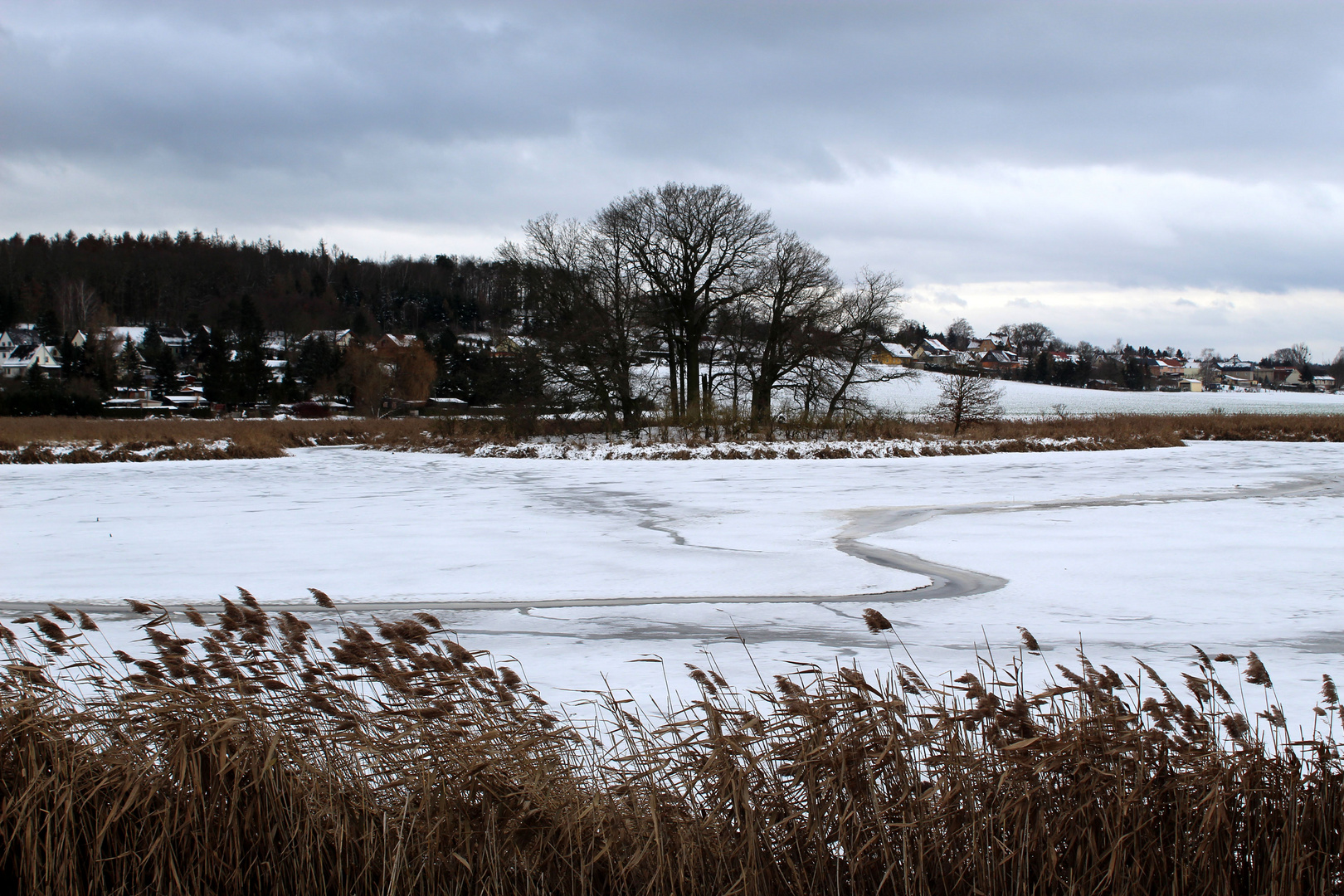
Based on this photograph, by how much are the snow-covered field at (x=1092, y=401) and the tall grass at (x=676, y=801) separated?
47.1 meters

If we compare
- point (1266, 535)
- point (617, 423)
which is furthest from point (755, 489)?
point (617, 423)

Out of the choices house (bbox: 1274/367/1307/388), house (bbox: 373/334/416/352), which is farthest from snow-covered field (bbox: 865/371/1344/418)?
house (bbox: 1274/367/1307/388)

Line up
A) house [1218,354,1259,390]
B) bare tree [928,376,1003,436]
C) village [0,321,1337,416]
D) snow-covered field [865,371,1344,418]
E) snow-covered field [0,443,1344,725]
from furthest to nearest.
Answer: house [1218,354,1259,390] → village [0,321,1337,416] → snow-covered field [865,371,1344,418] → bare tree [928,376,1003,436] → snow-covered field [0,443,1344,725]

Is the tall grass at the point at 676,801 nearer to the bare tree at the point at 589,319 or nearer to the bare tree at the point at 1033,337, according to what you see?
the bare tree at the point at 589,319

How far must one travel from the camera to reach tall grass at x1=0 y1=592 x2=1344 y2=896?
2828mm

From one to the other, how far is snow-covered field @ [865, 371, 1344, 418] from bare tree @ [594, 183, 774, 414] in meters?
20.3

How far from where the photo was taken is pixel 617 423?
28.2 meters

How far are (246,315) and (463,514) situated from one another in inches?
3713

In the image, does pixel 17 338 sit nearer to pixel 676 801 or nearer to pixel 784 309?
pixel 784 309

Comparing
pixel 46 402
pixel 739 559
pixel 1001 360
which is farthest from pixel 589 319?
pixel 1001 360

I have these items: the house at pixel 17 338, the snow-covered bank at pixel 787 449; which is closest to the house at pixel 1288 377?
the snow-covered bank at pixel 787 449

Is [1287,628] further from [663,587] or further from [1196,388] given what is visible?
[1196,388]

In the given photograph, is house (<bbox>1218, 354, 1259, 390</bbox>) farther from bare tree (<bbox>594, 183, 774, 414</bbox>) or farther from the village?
bare tree (<bbox>594, 183, 774, 414</bbox>)

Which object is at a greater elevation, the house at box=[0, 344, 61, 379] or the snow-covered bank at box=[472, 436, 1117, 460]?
the house at box=[0, 344, 61, 379]
